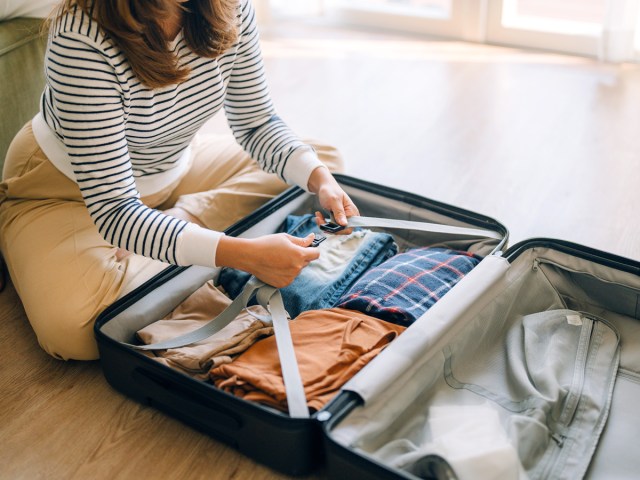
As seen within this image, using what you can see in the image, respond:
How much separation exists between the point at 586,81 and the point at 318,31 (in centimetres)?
101

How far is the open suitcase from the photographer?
977 millimetres

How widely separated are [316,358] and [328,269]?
0.24m

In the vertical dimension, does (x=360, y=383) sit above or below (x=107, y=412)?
above

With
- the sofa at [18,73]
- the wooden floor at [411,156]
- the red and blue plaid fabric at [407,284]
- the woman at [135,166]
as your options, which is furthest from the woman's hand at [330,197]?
the sofa at [18,73]

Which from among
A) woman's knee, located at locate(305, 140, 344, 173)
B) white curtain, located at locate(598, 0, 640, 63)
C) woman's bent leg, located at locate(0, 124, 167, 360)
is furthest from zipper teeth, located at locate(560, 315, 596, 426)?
white curtain, located at locate(598, 0, 640, 63)

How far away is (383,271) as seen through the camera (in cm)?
122

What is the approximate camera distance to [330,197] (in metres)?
1.29

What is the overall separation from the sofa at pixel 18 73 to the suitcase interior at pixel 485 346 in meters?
0.86

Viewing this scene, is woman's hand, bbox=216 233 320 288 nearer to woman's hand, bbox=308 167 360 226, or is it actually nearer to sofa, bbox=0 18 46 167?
woman's hand, bbox=308 167 360 226

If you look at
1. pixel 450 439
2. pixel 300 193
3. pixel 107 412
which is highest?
pixel 300 193

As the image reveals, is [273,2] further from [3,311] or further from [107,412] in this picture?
[107,412]

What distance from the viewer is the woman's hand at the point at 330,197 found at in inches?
50.5

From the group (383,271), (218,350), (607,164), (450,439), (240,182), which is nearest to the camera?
(450,439)

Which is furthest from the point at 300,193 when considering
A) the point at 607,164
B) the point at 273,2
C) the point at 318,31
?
the point at 273,2
